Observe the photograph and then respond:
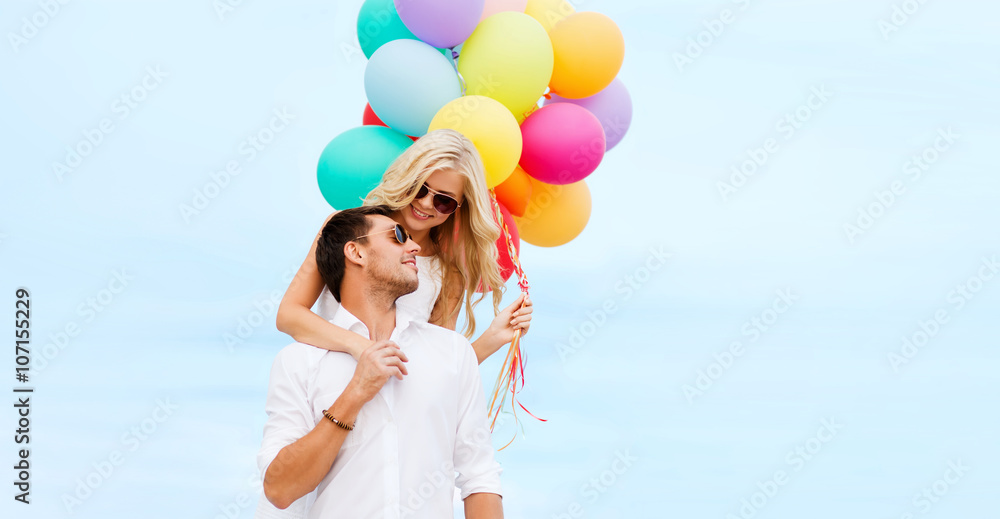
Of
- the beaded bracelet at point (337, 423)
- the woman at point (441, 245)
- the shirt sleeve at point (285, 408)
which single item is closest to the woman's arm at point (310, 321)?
the woman at point (441, 245)

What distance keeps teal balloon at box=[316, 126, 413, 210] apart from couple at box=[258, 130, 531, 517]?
76 cm

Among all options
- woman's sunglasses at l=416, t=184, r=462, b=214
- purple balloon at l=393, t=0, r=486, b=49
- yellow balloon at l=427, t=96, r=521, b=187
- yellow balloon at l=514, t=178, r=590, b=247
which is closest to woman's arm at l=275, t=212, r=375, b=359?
woman's sunglasses at l=416, t=184, r=462, b=214

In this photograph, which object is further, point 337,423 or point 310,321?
point 310,321

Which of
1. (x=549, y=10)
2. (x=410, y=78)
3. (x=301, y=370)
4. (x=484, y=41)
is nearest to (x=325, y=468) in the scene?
(x=301, y=370)

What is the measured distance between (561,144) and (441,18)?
→ 84cm

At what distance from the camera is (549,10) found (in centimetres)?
463

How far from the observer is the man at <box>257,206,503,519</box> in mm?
2498

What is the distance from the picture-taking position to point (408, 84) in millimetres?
3957

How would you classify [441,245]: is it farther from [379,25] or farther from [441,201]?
[379,25]

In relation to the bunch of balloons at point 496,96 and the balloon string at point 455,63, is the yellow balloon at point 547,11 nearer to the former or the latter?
the bunch of balloons at point 496,96

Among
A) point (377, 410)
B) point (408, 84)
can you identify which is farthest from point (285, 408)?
point (408, 84)

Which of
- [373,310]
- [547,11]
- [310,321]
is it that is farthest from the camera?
[547,11]

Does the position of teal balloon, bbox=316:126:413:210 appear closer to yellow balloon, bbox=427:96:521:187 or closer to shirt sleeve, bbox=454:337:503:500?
yellow balloon, bbox=427:96:521:187

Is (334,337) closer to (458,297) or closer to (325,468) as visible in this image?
(325,468)
